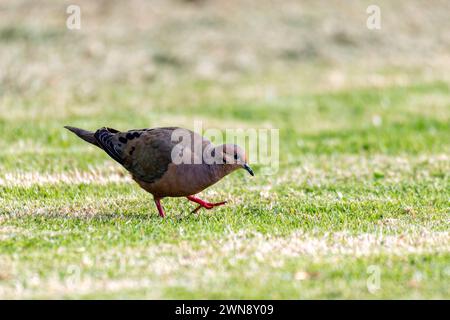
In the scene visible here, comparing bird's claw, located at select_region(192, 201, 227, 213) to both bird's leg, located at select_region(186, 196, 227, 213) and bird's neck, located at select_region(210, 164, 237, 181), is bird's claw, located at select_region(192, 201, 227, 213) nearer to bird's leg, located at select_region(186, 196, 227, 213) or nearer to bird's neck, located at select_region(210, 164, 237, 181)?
bird's leg, located at select_region(186, 196, 227, 213)

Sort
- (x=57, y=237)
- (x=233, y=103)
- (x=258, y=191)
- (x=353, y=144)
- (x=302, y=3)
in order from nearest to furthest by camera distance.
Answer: (x=57, y=237) → (x=258, y=191) → (x=353, y=144) → (x=233, y=103) → (x=302, y=3)

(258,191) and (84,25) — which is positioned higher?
(84,25)

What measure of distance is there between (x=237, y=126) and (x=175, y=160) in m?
7.08

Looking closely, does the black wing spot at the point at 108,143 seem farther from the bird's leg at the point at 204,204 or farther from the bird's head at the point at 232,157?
the bird's head at the point at 232,157

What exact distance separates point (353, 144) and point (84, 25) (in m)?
9.65

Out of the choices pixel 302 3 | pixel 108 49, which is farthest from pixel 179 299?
pixel 302 3

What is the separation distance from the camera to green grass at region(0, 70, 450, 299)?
5.92m

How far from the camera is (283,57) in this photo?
66.2ft

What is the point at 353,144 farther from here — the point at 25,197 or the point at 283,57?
the point at 283,57

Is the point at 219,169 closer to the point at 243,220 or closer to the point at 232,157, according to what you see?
the point at 232,157

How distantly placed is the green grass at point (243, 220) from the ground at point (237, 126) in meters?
0.02

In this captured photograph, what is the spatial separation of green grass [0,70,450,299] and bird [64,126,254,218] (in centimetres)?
37

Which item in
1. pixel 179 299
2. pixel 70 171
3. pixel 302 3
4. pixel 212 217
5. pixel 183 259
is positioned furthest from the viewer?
pixel 302 3

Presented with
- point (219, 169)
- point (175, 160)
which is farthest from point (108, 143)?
point (219, 169)
